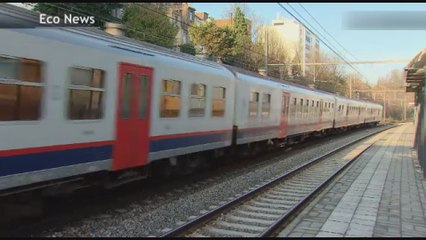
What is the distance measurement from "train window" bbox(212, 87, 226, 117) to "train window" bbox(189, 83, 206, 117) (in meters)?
0.72

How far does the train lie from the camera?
627 cm

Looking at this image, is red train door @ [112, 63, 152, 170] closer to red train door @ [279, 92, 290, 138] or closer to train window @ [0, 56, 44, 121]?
train window @ [0, 56, 44, 121]

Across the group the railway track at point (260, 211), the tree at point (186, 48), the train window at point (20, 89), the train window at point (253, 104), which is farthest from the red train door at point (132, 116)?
the tree at point (186, 48)

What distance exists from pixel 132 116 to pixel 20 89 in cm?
273

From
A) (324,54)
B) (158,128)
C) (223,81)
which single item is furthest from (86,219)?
(324,54)

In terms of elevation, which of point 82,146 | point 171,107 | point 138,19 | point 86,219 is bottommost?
point 86,219

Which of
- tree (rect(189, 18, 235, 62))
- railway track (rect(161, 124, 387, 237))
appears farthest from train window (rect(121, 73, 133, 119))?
tree (rect(189, 18, 235, 62))

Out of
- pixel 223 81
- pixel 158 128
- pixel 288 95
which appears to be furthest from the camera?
pixel 288 95

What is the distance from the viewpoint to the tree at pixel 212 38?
3900cm

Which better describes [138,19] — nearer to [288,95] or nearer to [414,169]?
[288,95]

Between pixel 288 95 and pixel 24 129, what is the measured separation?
14907 millimetres

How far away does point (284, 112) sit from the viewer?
19531 mm

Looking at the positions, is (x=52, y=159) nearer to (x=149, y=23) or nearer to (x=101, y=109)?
(x=101, y=109)

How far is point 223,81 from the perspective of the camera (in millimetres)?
13266
